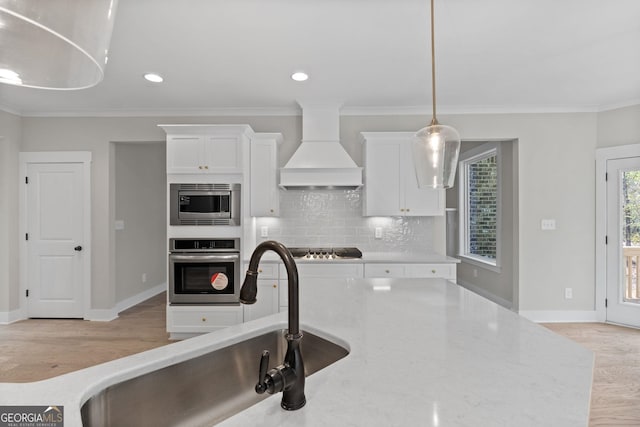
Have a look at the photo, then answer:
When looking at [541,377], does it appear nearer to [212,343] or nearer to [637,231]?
[212,343]

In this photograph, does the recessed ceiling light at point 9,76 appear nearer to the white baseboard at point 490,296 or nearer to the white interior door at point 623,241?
the white baseboard at point 490,296

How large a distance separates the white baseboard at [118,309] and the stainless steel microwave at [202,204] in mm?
1717

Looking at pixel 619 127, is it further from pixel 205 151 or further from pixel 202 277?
pixel 202 277

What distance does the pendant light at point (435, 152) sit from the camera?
1.50m

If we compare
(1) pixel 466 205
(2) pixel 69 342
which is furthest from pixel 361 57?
(2) pixel 69 342

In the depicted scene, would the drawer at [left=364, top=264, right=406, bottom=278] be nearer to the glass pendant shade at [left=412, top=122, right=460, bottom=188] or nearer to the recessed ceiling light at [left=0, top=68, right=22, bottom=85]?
the glass pendant shade at [left=412, top=122, right=460, bottom=188]

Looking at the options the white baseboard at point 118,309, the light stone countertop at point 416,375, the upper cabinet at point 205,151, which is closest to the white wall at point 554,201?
the upper cabinet at point 205,151

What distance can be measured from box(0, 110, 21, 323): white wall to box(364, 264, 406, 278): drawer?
437cm

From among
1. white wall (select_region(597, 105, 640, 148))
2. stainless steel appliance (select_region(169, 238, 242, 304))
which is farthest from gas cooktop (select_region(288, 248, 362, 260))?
white wall (select_region(597, 105, 640, 148))

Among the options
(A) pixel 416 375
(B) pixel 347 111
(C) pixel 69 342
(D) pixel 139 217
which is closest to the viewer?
(A) pixel 416 375

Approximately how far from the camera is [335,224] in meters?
4.14

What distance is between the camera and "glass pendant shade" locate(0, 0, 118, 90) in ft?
1.43

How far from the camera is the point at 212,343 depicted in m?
1.15

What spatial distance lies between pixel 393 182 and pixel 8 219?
4755 millimetres
